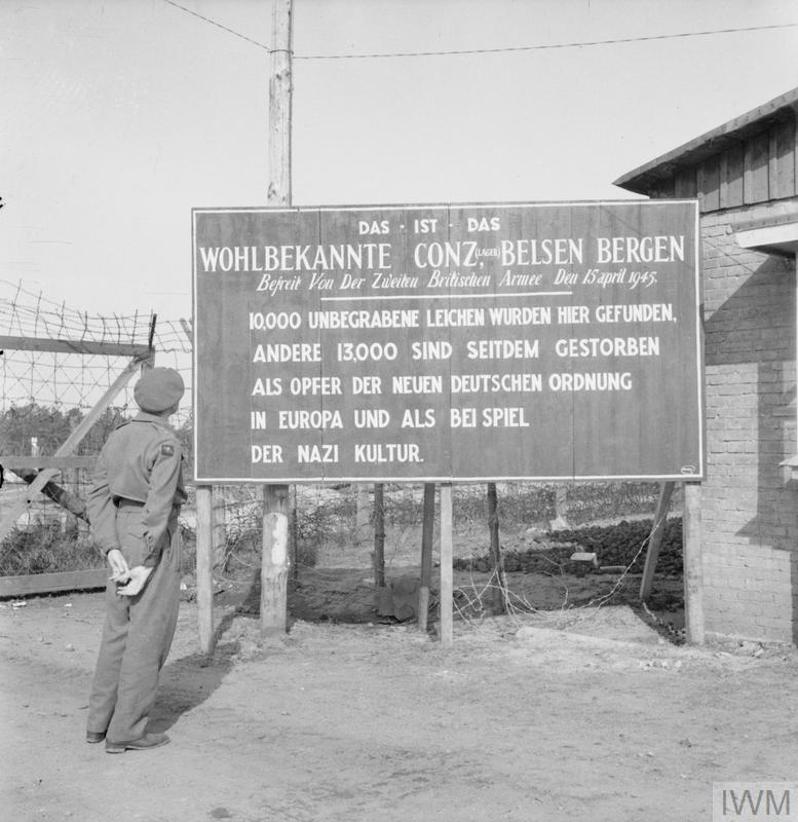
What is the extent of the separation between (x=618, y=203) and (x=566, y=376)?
152 cm

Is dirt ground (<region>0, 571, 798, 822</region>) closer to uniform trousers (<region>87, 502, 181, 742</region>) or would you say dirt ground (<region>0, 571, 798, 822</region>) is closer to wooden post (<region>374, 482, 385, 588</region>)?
uniform trousers (<region>87, 502, 181, 742</region>)

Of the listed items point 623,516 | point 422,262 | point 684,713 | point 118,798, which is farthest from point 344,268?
point 623,516

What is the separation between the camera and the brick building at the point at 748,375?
8.63 m

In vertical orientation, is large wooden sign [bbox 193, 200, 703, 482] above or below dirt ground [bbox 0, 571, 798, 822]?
above

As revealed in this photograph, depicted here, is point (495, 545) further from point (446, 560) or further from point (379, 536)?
point (446, 560)

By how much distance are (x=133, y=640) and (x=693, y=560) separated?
4.94 metres

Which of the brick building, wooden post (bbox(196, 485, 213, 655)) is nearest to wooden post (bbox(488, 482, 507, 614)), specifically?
the brick building

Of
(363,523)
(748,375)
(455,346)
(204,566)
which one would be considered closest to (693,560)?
(748,375)

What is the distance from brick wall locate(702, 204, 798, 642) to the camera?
8648 millimetres

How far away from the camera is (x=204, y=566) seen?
9078mm

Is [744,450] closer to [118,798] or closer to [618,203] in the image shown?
[618,203]

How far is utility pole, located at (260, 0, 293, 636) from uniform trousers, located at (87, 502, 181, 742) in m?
3.38

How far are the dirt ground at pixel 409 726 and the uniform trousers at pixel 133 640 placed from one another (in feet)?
0.72

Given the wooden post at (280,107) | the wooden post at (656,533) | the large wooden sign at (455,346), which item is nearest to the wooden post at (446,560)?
→ the large wooden sign at (455,346)
